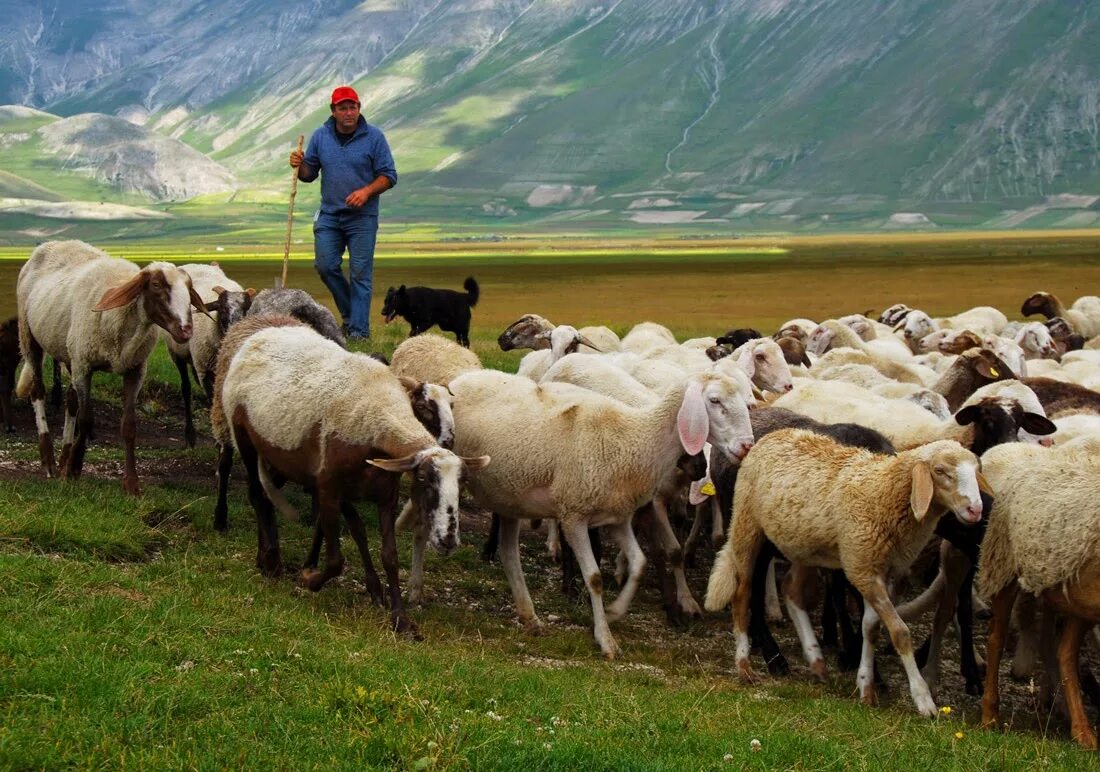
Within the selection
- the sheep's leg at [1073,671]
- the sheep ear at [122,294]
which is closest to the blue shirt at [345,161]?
the sheep ear at [122,294]

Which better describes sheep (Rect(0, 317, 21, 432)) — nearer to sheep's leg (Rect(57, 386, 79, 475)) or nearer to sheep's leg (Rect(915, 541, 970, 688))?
sheep's leg (Rect(57, 386, 79, 475))

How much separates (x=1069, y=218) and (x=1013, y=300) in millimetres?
158040

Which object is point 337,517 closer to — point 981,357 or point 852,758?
point 852,758

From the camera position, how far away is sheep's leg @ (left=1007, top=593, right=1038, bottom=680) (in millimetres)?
9609

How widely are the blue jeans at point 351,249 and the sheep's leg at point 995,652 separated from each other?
37.0ft

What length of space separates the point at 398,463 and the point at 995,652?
4340mm

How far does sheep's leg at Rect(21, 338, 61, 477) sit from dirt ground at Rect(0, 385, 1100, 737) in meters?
0.20

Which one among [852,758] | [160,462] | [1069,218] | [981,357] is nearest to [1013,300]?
[981,357]

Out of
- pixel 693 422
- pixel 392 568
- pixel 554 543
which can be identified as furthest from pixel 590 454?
pixel 554 543

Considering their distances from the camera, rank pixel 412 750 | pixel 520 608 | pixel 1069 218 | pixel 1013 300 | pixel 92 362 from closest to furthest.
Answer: pixel 412 750 < pixel 520 608 < pixel 92 362 < pixel 1013 300 < pixel 1069 218

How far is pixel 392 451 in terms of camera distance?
9789mm

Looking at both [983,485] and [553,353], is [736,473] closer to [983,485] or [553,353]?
[983,485]

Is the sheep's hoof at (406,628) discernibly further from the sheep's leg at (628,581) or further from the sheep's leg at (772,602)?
the sheep's leg at (772,602)

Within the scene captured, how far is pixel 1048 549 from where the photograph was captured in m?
8.69
